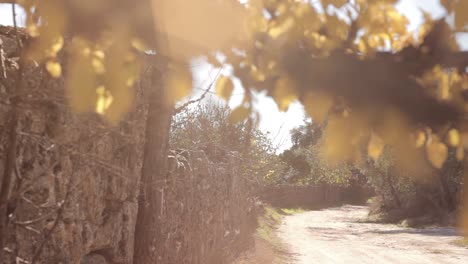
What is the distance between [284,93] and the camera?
4.46 feet

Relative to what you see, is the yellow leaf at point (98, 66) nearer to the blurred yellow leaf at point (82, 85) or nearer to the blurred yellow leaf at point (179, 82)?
the blurred yellow leaf at point (82, 85)

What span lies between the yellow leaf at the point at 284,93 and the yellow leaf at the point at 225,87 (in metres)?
0.15

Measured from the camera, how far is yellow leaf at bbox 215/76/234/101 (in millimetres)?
1512

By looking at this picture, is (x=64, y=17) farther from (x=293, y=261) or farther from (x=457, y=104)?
(x=293, y=261)

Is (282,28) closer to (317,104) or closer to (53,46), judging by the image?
(317,104)

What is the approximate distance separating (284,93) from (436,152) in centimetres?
42

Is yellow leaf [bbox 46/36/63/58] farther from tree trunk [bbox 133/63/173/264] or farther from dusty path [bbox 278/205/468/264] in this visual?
dusty path [bbox 278/205/468/264]

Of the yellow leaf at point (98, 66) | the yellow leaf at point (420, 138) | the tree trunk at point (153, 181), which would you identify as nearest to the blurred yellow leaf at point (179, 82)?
the yellow leaf at point (98, 66)

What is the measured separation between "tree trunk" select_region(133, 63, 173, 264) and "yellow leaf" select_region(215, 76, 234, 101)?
185 inches

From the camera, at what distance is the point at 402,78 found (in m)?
1.26

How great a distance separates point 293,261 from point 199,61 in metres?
12.4

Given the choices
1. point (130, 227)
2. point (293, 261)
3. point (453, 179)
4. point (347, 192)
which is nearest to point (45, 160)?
point (130, 227)

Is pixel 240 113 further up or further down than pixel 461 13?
further down

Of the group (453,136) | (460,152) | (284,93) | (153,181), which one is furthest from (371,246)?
(284,93)
